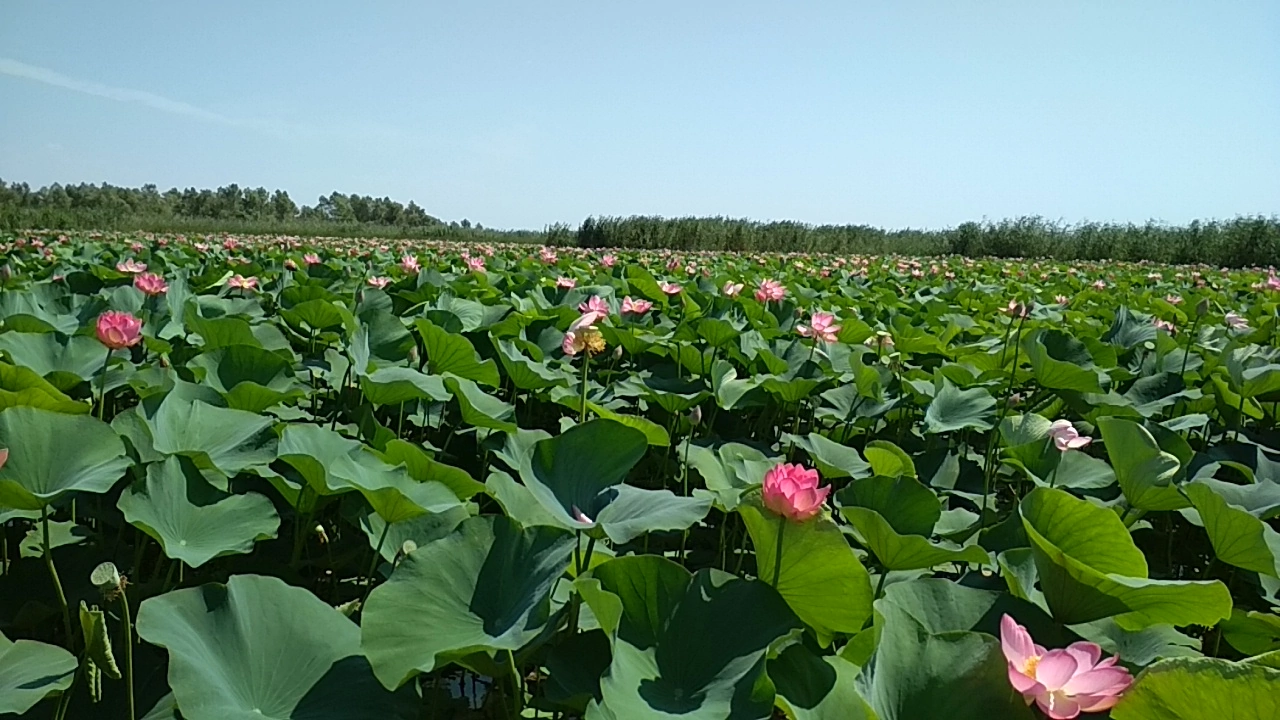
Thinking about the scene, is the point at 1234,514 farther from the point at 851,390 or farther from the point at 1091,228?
the point at 1091,228

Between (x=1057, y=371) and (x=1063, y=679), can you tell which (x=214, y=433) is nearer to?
(x=1063, y=679)

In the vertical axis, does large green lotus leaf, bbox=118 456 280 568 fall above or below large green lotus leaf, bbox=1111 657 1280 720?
below

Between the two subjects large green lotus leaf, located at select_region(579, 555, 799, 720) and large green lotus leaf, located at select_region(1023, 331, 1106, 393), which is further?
large green lotus leaf, located at select_region(1023, 331, 1106, 393)

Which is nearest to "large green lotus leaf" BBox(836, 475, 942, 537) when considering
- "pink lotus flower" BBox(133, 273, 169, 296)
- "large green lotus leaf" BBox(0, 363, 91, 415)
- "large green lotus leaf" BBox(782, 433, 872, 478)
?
"large green lotus leaf" BBox(782, 433, 872, 478)

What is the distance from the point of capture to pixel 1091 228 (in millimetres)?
19844

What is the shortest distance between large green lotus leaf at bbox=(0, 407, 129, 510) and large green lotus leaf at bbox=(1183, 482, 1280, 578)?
1425mm

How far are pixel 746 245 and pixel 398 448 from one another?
56.5 feet

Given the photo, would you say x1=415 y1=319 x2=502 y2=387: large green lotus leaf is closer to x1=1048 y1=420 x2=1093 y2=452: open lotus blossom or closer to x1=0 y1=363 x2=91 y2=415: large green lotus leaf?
x1=0 y1=363 x2=91 y2=415: large green lotus leaf

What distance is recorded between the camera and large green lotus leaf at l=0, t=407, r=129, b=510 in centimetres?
104

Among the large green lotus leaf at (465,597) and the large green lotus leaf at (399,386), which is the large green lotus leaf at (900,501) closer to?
the large green lotus leaf at (465,597)

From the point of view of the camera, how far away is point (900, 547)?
3.21ft

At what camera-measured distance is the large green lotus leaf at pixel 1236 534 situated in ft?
3.37

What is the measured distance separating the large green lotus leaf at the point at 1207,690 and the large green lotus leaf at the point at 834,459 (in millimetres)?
824

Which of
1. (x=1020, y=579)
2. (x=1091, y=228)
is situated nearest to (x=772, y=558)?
(x=1020, y=579)
